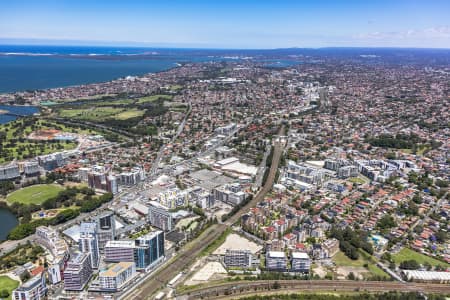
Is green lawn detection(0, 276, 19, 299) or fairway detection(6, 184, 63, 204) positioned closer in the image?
green lawn detection(0, 276, 19, 299)

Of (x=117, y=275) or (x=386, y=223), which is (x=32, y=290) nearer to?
(x=117, y=275)

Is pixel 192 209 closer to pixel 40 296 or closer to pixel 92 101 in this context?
pixel 40 296

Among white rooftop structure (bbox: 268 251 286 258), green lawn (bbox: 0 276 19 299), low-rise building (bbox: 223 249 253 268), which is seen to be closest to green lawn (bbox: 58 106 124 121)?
green lawn (bbox: 0 276 19 299)

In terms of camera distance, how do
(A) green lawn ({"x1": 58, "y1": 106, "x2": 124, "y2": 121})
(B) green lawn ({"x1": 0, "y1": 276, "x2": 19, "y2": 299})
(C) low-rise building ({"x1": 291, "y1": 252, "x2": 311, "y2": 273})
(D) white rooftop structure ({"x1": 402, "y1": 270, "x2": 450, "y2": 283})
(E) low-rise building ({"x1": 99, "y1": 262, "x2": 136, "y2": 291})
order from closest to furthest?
(E) low-rise building ({"x1": 99, "y1": 262, "x2": 136, "y2": 291})
(B) green lawn ({"x1": 0, "y1": 276, "x2": 19, "y2": 299})
(D) white rooftop structure ({"x1": 402, "y1": 270, "x2": 450, "y2": 283})
(C) low-rise building ({"x1": 291, "y1": 252, "x2": 311, "y2": 273})
(A) green lawn ({"x1": 58, "y1": 106, "x2": 124, "y2": 121})

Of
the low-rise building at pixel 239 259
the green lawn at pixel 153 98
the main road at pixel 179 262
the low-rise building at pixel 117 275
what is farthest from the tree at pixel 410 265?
the green lawn at pixel 153 98

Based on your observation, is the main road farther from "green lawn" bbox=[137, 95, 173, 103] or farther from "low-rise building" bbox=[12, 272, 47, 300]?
"green lawn" bbox=[137, 95, 173, 103]

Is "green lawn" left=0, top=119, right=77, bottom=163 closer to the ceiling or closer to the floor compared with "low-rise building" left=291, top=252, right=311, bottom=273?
closer to the ceiling

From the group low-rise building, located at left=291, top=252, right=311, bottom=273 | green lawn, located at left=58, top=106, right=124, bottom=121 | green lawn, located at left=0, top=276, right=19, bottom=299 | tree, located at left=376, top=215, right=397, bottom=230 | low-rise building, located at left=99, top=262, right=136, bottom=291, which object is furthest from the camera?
green lawn, located at left=58, top=106, right=124, bottom=121
